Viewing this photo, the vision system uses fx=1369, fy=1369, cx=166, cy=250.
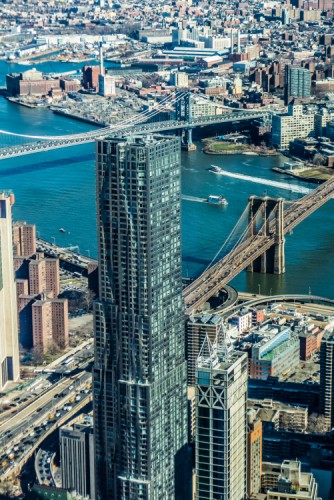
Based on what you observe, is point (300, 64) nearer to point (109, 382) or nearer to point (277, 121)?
point (277, 121)

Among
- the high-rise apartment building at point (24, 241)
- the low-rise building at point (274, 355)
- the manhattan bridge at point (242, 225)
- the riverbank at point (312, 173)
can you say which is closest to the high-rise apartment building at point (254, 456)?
the low-rise building at point (274, 355)

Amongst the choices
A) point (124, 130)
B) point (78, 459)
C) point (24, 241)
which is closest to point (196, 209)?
point (24, 241)

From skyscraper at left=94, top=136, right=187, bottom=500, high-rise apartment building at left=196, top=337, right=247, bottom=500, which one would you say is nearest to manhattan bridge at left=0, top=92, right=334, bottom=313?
skyscraper at left=94, top=136, right=187, bottom=500

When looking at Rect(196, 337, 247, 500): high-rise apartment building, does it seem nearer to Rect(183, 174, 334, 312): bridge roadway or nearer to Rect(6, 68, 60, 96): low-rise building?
Rect(183, 174, 334, 312): bridge roadway

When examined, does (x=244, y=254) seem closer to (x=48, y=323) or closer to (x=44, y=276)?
(x=44, y=276)

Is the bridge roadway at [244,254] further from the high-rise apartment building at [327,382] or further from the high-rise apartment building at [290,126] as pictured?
the high-rise apartment building at [290,126]

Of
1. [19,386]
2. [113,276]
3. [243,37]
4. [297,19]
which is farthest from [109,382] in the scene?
[297,19]
